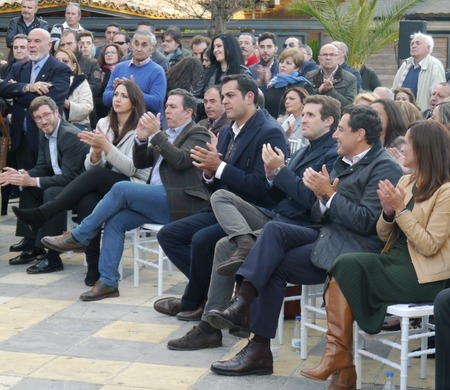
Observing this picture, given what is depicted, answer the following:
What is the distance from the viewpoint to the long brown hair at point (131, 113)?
8.41m

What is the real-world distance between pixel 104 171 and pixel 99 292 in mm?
1093

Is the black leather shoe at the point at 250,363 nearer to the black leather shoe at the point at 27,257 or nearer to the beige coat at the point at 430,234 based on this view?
the beige coat at the point at 430,234

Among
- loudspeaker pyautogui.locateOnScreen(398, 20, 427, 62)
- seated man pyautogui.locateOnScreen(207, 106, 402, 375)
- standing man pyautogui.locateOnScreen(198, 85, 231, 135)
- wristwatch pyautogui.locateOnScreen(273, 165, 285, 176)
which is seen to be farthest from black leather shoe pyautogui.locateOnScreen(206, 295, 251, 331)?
loudspeaker pyautogui.locateOnScreen(398, 20, 427, 62)

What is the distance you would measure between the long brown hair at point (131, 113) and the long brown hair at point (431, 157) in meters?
3.33

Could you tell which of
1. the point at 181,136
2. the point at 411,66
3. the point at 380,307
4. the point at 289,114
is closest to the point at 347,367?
the point at 380,307

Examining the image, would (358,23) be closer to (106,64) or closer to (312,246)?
(106,64)

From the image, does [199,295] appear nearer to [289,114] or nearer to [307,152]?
[307,152]

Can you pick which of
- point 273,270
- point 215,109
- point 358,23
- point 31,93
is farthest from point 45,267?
point 358,23

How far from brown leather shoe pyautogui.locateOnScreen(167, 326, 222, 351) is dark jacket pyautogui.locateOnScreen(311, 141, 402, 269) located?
38.2 inches

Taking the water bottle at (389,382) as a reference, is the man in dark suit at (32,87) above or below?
above

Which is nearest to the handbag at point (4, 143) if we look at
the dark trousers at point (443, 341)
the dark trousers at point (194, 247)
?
the dark trousers at point (194, 247)

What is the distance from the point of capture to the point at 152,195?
7891 mm

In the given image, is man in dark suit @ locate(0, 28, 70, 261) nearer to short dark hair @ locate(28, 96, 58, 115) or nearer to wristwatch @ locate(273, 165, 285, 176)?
short dark hair @ locate(28, 96, 58, 115)

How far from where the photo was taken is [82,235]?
314 inches
